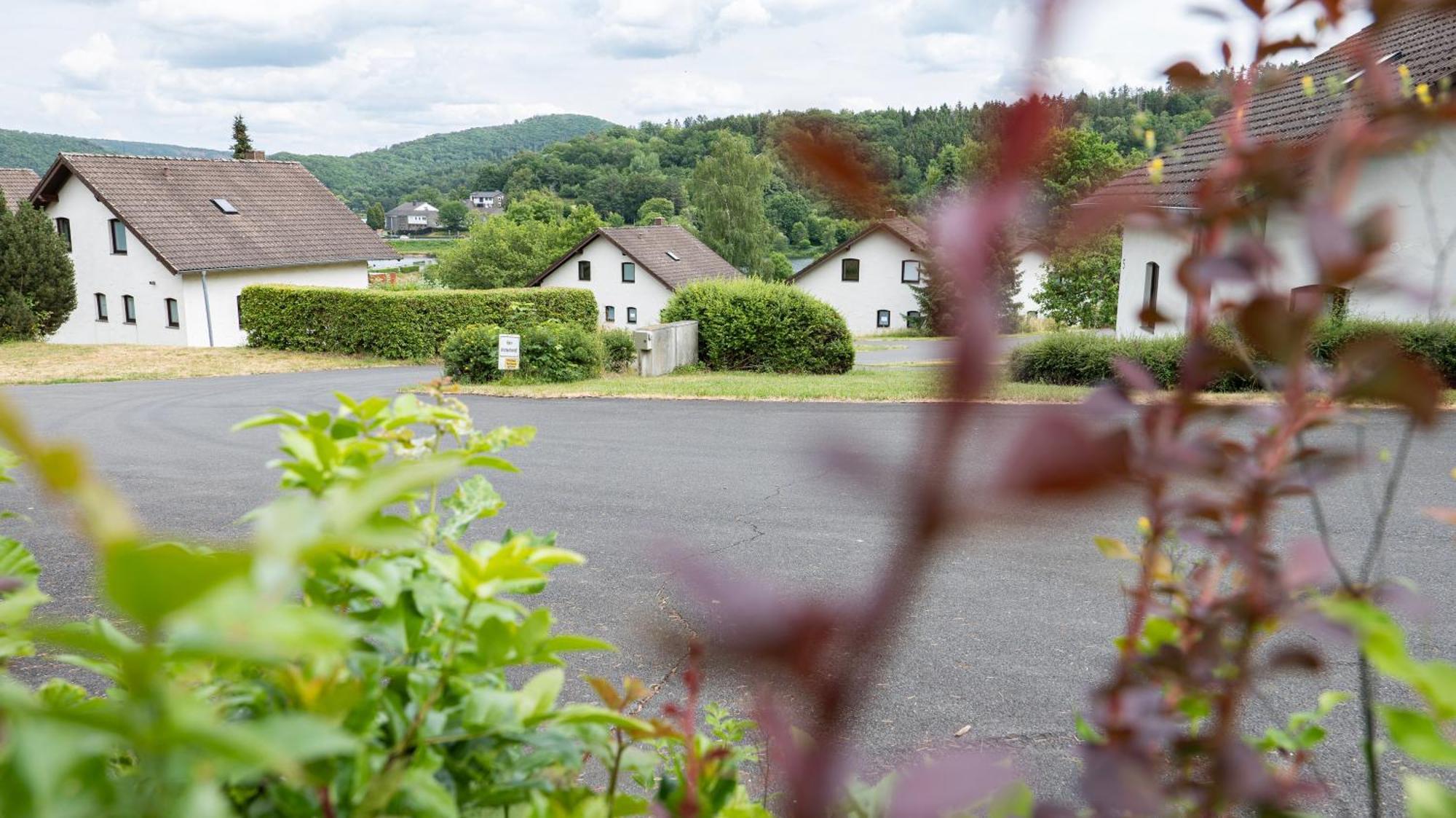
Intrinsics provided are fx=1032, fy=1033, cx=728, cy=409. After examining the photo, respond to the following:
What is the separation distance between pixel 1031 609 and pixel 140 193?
28931mm

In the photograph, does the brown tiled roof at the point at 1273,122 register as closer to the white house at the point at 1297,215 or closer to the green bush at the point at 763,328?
the white house at the point at 1297,215

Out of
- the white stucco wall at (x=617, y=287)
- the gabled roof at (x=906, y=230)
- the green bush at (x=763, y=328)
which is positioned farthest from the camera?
the white stucco wall at (x=617, y=287)

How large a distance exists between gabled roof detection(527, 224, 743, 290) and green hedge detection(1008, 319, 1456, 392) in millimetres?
22497

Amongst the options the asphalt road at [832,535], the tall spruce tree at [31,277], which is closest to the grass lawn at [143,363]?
the tall spruce tree at [31,277]

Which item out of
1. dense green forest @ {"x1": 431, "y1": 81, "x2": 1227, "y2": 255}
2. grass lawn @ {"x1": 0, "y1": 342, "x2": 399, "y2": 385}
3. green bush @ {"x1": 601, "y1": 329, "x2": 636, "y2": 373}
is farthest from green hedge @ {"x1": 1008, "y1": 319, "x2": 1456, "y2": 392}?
grass lawn @ {"x1": 0, "y1": 342, "x2": 399, "y2": 385}

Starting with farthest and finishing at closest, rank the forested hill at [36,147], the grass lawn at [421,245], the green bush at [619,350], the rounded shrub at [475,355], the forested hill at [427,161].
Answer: the forested hill at [427,161]
the grass lawn at [421,245]
the forested hill at [36,147]
the green bush at [619,350]
the rounded shrub at [475,355]

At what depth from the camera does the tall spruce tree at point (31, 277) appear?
76.4 feet

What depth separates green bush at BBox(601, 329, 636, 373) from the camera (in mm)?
18734

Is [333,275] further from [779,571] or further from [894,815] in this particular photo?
[894,815]

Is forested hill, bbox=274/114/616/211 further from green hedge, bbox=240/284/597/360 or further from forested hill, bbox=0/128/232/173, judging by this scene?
green hedge, bbox=240/284/597/360

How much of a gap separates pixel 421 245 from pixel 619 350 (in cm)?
8144

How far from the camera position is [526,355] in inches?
647

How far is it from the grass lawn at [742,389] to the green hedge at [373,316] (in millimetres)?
7043

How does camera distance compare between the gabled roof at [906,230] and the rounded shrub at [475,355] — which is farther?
the rounded shrub at [475,355]
